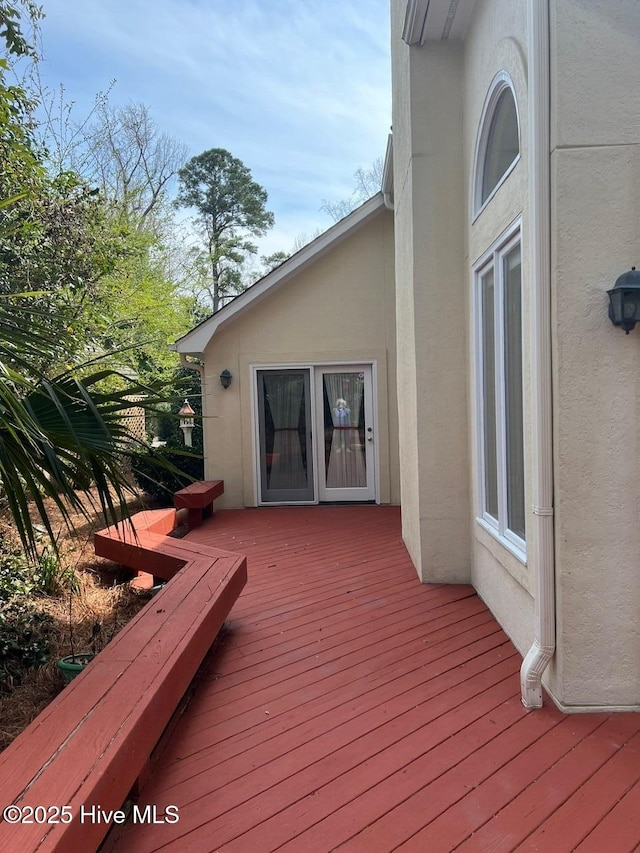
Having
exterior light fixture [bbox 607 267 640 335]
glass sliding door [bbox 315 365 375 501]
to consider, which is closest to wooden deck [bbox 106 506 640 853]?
exterior light fixture [bbox 607 267 640 335]

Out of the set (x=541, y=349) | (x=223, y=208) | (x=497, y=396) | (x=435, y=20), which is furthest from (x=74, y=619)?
(x=223, y=208)

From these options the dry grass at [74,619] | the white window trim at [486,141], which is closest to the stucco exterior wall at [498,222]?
the white window trim at [486,141]

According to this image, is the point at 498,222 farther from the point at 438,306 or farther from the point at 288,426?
the point at 288,426

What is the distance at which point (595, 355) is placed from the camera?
2.57 meters

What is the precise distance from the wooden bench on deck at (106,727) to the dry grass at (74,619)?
2.34ft

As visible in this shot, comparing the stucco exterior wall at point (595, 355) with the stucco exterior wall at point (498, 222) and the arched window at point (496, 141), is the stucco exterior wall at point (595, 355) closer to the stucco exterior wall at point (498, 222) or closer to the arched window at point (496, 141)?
the stucco exterior wall at point (498, 222)

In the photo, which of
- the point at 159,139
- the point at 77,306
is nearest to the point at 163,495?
the point at 77,306

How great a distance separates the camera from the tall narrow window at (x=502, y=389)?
11.1 feet

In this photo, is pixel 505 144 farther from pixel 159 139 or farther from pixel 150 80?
pixel 159 139

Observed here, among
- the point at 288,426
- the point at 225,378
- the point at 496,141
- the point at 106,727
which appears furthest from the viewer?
the point at 288,426

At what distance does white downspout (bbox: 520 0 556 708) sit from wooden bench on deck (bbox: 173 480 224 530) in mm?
4980

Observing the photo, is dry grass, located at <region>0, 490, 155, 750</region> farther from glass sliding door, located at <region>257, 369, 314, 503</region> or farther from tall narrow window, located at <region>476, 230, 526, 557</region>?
glass sliding door, located at <region>257, 369, 314, 503</region>

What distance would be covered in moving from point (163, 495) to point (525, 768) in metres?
8.35

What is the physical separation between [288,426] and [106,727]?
6498 millimetres
